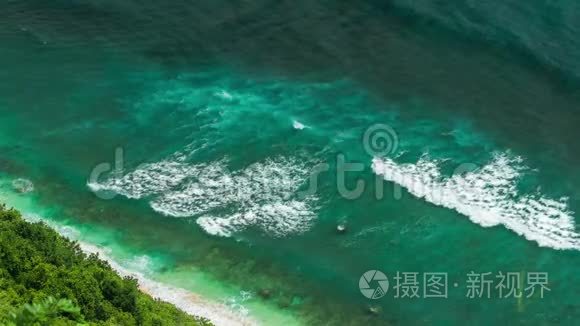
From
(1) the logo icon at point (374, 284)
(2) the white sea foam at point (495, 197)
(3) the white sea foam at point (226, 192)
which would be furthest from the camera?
(2) the white sea foam at point (495, 197)

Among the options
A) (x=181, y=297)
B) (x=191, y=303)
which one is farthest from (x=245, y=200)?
(x=191, y=303)

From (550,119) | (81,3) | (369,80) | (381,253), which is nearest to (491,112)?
(550,119)

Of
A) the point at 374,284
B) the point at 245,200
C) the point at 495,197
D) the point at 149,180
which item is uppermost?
the point at 495,197

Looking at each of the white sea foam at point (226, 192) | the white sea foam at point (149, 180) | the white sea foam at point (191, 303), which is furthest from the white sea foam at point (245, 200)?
the white sea foam at point (191, 303)

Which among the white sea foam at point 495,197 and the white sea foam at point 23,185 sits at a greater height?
the white sea foam at point 495,197

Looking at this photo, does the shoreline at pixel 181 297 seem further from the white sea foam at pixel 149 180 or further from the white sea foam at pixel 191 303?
the white sea foam at pixel 149 180

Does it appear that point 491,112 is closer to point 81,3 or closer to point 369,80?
point 369,80

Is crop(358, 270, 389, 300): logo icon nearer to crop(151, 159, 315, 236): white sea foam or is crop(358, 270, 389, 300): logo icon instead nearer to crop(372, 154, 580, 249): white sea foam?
crop(151, 159, 315, 236): white sea foam

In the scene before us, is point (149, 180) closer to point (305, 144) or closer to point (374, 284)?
point (305, 144)
